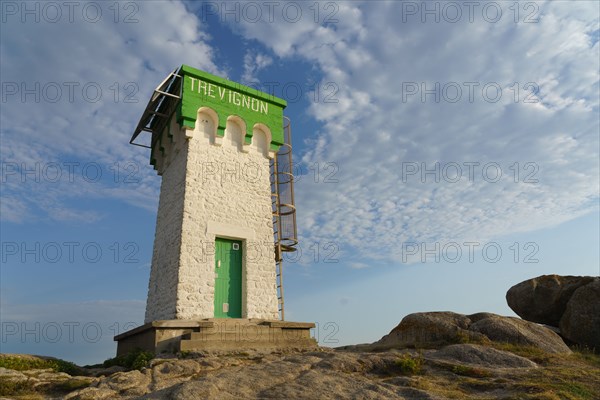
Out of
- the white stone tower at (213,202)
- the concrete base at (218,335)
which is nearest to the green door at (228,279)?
the white stone tower at (213,202)

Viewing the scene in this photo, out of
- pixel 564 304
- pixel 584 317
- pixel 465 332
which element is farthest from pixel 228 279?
pixel 564 304

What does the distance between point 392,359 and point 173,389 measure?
3.68 m

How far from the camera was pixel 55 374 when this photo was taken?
27.7 ft

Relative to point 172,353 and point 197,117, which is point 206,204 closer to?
point 197,117

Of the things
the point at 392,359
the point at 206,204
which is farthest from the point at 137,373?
the point at 206,204

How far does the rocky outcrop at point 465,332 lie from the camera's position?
9.44 meters

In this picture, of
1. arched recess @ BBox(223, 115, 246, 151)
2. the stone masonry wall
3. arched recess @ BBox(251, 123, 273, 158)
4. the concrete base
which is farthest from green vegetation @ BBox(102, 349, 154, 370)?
arched recess @ BBox(251, 123, 273, 158)

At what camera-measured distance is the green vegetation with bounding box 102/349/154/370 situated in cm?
914

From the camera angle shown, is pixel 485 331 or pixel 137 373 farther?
pixel 485 331

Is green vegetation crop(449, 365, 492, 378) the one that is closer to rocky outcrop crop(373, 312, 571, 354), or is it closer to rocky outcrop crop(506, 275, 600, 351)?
rocky outcrop crop(373, 312, 571, 354)

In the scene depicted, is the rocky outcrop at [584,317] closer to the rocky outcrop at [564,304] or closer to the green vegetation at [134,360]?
the rocky outcrop at [564,304]

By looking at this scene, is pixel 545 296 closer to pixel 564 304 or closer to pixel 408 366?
pixel 564 304

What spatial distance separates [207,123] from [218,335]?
6.73 m

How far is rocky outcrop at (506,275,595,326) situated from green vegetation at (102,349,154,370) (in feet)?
35.5
